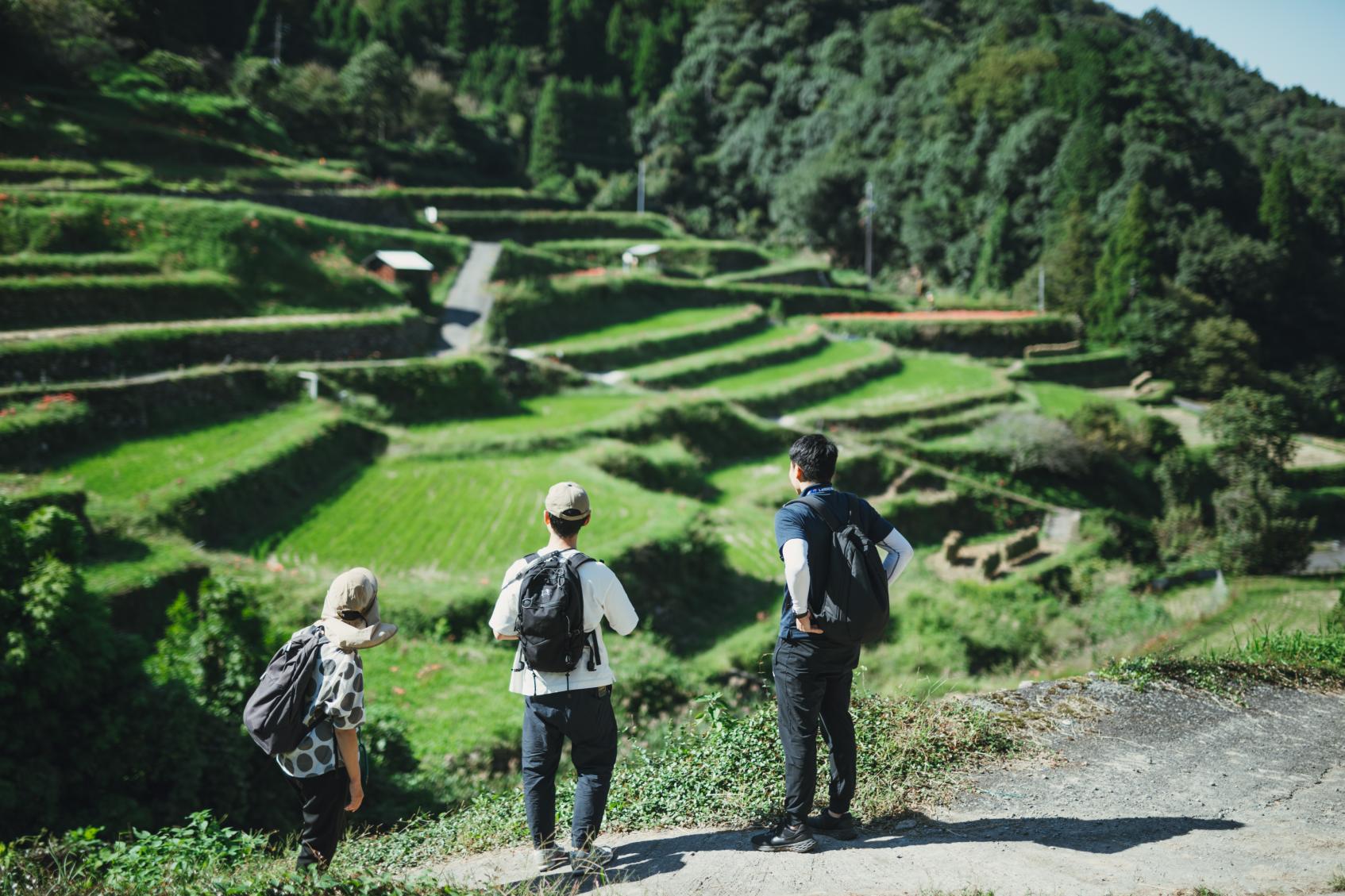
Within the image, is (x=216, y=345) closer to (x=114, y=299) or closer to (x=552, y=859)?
(x=114, y=299)

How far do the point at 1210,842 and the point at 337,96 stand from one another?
4910 cm

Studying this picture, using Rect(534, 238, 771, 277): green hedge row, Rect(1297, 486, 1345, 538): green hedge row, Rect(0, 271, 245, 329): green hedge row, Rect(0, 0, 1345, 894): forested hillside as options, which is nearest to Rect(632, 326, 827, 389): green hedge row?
Rect(0, 0, 1345, 894): forested hillside

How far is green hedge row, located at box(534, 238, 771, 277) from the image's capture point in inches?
1725

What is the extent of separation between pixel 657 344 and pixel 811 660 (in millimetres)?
29261

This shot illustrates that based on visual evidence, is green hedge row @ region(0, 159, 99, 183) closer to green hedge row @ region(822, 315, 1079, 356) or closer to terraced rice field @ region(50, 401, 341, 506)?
terraced rice field @ region(50, 401, 341, 506)

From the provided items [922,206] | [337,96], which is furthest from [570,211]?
[922,206]

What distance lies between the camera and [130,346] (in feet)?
69.4

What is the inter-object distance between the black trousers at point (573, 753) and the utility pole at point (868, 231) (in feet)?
188

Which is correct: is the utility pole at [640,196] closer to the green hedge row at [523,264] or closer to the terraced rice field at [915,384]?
the green hedge row at [523,264]

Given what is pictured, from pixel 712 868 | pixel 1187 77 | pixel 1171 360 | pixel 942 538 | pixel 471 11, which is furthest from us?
pixel 1187 77

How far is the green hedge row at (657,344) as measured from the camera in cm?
3147

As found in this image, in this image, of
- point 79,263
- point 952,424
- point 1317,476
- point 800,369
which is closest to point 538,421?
point 79,263

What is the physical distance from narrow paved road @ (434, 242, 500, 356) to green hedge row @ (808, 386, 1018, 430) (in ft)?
37.1

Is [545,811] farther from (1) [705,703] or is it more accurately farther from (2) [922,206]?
(2) [922,206]
